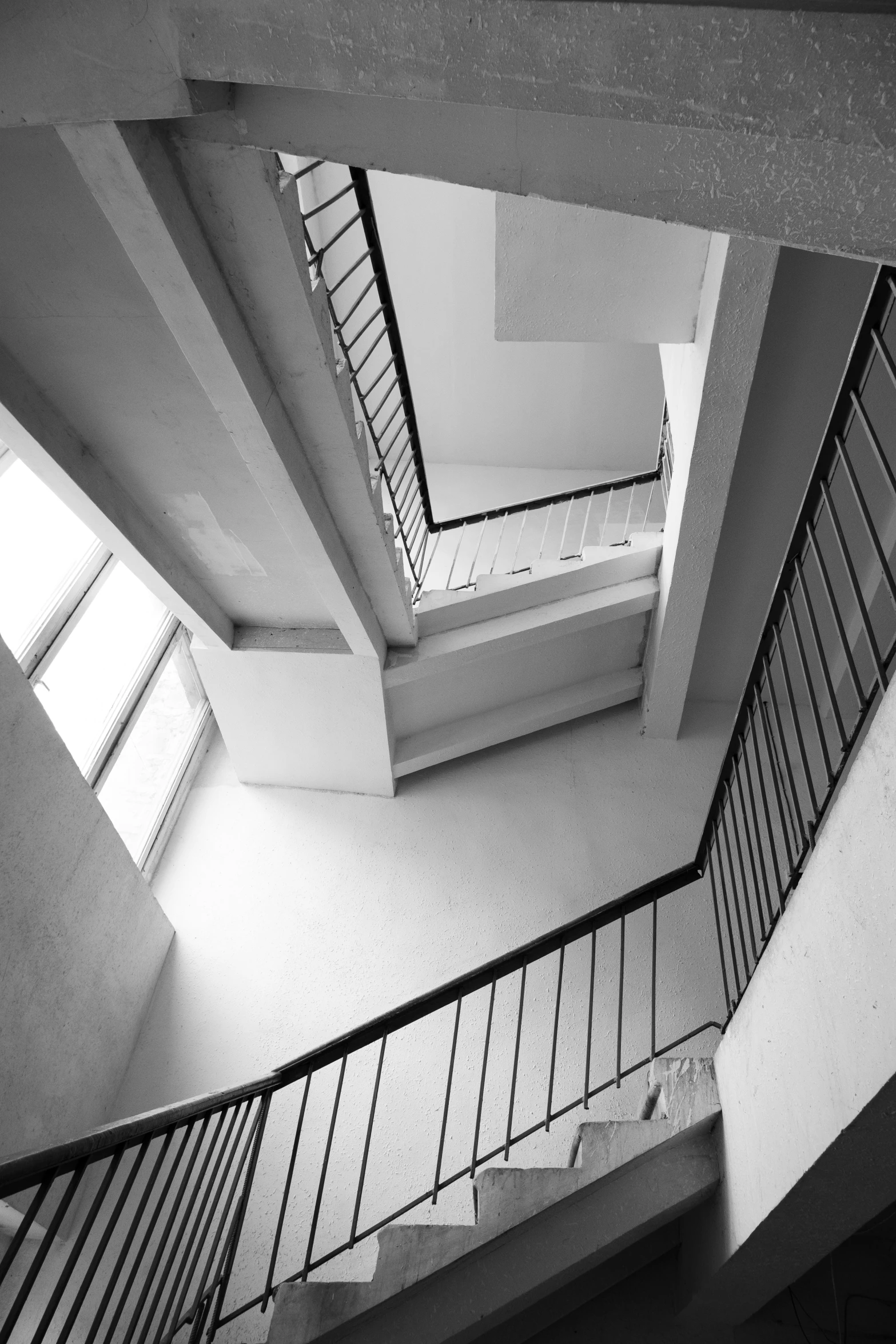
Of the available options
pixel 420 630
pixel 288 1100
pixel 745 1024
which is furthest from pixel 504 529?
pixel 745 1024

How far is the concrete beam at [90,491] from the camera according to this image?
3232 mm

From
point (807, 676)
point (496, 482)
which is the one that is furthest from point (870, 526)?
point (496, 482)

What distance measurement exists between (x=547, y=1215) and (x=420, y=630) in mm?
3090

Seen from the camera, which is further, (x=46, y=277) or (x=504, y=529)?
(x=504, y=529)

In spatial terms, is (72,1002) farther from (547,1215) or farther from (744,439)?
(744,439)

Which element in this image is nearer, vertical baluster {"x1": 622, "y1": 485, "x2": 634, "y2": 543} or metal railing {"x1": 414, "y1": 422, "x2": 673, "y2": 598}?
vertical baluster {"x1": 622, "y1": 485, "x2": 634, "y2": 543}

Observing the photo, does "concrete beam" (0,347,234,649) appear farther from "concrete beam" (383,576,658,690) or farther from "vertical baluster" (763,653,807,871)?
"vertical baluster" (763,653,807,871)

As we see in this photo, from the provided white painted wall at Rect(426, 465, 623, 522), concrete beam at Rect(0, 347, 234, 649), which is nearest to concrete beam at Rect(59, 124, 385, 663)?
concrete beam at Rect(0, 347, 234, 649)

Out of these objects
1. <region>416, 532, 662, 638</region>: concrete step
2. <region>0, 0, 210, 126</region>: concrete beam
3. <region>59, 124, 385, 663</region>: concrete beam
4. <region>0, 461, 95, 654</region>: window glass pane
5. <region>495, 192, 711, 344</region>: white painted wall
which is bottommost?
<region>0, 0, 210, 126</region>: concrete beam

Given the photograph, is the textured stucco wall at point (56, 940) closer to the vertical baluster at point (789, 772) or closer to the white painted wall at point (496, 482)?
the vertical baluster at point (789, 772)

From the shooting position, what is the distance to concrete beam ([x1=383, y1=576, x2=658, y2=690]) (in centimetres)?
522

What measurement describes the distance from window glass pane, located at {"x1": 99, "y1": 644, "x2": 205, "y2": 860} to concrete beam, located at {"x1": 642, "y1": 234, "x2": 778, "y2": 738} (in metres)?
3.16

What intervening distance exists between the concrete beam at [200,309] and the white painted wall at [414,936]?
2321 millimetres

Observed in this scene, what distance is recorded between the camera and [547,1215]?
310 cm
